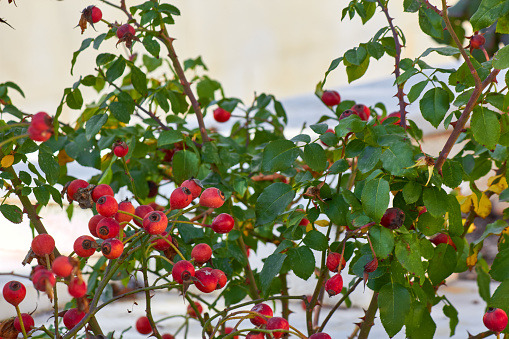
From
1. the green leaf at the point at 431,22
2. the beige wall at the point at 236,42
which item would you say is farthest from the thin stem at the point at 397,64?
the beige wall at the point at 236,42

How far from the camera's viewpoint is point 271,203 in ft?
1.66

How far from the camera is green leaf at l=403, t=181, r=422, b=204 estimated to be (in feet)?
1.48

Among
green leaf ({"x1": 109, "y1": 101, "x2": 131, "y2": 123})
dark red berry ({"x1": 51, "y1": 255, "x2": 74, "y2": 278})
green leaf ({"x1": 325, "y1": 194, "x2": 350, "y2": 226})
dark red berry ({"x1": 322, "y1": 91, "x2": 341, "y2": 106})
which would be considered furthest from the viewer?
dark red berry ({"x1": 322, "y1": 91, "x2": 341, "y2": 106})

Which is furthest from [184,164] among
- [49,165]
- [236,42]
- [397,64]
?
[236,42]

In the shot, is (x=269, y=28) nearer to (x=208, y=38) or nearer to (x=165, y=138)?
(x=208, y=38)

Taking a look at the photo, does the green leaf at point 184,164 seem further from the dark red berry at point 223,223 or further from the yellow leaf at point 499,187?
the yellow leaf at point 499,187

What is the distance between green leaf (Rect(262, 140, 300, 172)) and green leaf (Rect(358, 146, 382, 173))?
0.07 metres

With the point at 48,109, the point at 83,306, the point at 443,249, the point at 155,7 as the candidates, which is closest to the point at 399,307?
the point at 443,249

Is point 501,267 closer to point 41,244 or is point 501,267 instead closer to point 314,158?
point 314,158

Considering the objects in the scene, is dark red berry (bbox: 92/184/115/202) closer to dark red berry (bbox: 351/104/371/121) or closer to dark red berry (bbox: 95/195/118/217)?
dark red berry (bbox: 95/195/118/217)

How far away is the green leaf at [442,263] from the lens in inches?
21.5

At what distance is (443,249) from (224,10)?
1858mm

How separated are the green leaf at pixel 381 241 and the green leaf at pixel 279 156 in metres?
0.11

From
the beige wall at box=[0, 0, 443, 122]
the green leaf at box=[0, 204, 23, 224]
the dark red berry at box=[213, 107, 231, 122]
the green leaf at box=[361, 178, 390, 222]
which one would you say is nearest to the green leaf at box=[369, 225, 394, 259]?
the green leaf at box=[361, 178, 390, 222]
